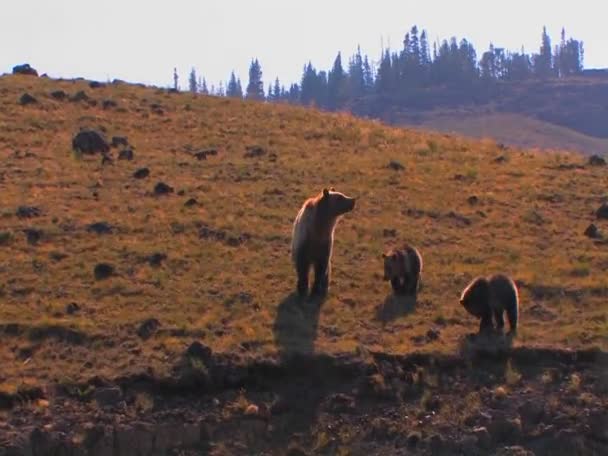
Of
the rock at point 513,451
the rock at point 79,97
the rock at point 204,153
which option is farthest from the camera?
the rock at point 79,97

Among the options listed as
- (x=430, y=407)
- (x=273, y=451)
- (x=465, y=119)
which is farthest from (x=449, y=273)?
(x=465, y=119)

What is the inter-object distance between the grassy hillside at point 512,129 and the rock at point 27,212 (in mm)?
74487

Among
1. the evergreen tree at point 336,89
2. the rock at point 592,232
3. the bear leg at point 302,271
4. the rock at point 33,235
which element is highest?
the evergreen tree at point 336,89

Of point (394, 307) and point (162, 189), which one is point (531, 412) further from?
point (162, 189)

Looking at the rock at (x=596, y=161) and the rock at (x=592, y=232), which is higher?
the rock at (x=596, y=161)

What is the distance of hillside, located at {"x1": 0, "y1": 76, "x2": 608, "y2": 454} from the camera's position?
13.4 meters

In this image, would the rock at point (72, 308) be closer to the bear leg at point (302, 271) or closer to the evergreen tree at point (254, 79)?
the bear leg at point (302, 271)

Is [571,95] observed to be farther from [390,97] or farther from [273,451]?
[273,451]

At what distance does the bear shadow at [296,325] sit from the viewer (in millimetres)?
14641

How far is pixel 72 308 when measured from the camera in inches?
623

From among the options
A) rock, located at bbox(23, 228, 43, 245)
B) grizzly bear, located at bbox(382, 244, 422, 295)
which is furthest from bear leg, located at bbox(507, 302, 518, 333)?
rock, located at bbox(23, 228, 43, 245)

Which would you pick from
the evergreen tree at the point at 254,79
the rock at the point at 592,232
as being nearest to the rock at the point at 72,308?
the rock at the point at 592,232

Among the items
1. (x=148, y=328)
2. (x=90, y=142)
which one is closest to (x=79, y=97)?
(x=90, y=142)

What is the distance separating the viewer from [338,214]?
17.3m
